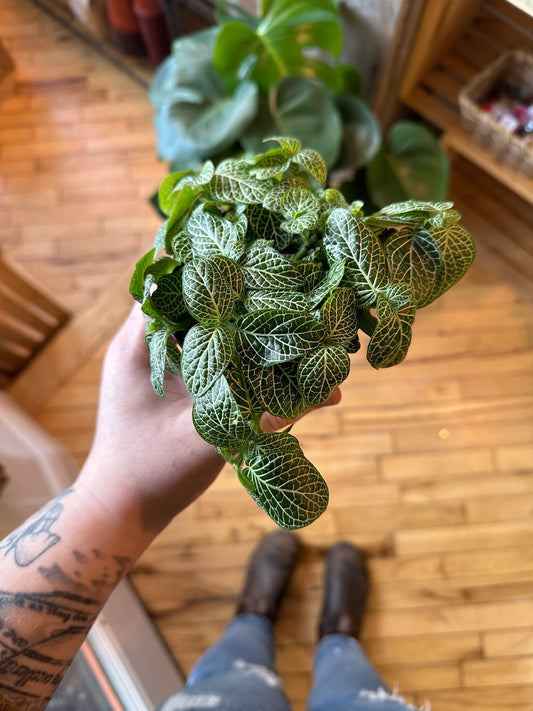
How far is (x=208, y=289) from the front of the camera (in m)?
0.61

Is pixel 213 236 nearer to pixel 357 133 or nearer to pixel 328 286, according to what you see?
pixel 328 286

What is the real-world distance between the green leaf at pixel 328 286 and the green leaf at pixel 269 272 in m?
0.02

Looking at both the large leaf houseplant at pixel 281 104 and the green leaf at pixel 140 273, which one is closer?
the green leaf at pixel 140 273

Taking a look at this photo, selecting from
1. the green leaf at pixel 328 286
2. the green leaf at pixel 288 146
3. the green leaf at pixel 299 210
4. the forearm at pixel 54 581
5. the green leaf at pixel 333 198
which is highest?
the green leaf at pixel 288 146

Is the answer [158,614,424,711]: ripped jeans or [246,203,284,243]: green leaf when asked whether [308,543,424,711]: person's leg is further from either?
[246,203,284,243]: green leaf

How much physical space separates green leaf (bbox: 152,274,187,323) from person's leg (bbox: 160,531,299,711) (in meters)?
0.92

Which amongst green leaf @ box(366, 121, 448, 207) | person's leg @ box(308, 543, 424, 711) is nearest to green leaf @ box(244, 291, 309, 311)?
green leaf @ box(366, 121, 448, 207)

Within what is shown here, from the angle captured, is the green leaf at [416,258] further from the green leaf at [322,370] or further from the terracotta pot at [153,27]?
the terracotta pot at [153,27]

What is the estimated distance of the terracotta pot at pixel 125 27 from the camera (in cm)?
196

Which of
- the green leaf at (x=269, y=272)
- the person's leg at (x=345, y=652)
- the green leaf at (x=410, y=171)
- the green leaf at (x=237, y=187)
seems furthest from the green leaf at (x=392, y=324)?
the person's leg at (x=345, y=652)

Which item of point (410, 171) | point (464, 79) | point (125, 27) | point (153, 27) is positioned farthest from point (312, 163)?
point (125, 27)

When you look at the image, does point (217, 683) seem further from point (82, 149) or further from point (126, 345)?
point (82, 149)

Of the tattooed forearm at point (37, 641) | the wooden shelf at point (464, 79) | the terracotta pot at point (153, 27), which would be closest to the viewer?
the tattooed forearm at point (37, 641)

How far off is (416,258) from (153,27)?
1687 mm
